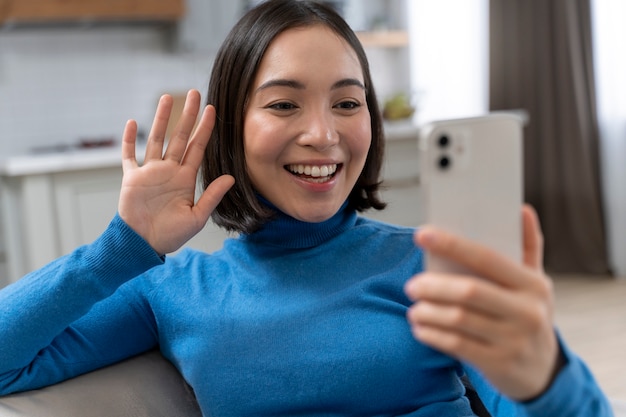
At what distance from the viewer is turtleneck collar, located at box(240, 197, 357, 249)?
1.18 meters

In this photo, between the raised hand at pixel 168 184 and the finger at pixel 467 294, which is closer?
the finger at pixel 467 294

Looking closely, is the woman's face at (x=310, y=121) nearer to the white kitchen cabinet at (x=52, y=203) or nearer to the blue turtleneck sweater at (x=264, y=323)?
the blue turtleneck sweater at (x=264, y=323)

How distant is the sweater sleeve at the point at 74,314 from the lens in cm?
105

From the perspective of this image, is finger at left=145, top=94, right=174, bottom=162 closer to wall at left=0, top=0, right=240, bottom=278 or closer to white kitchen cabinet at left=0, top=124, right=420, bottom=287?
white kitchen cabinet at left=0, top=124, right=420, bottom=287

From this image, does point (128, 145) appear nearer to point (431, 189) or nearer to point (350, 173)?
point (350, 173)

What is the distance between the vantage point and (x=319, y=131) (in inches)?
43.5

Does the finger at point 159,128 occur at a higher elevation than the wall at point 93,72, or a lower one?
lower

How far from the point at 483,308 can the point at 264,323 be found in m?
0.55

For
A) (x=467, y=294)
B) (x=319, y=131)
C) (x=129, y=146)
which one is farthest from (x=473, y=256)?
(x=129, y=146)

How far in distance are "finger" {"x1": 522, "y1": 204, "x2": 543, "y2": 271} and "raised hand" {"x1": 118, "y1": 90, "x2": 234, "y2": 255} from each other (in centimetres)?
48

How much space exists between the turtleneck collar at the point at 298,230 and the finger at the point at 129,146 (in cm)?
21

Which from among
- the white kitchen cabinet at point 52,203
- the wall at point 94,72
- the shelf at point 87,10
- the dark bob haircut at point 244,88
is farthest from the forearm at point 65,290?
the wall at point 94,72

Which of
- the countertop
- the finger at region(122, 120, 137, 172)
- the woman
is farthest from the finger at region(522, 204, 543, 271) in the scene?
the countertop

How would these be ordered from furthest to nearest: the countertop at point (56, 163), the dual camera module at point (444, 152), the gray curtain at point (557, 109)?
the gray curtain at point (557, 109), the countertop at point (56, 163), the dual camera module at point (444, 152)
